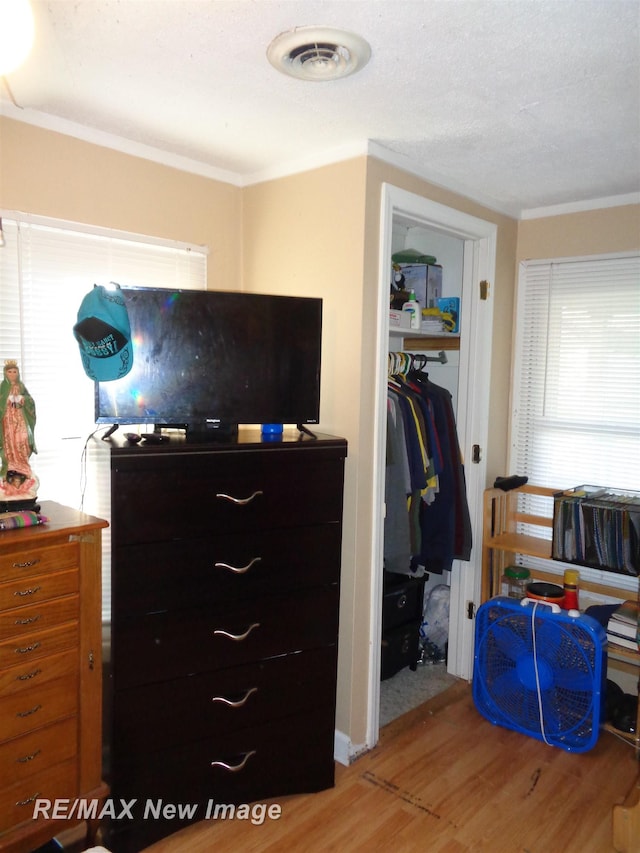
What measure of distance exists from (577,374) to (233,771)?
2.30m

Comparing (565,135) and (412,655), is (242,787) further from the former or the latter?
(565,135)

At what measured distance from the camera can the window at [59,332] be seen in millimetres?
2094

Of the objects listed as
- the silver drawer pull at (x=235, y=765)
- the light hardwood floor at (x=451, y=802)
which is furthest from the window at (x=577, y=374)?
the silver drawer pull at (x=235, y=765)

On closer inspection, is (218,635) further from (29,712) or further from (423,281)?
(423,281)

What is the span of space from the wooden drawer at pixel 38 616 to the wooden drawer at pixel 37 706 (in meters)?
0.18

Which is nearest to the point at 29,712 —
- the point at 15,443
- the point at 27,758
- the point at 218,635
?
the point at 27,758

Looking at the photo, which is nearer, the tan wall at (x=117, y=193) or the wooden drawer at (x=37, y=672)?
the wooden drawer at (x=37, y=672)

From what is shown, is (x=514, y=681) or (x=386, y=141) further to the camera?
(x=514, y=681)

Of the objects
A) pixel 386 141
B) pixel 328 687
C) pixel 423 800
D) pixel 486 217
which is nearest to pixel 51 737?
pixel 328 687

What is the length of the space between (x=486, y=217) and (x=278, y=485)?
5.74 feet

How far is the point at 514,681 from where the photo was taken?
8.75ft

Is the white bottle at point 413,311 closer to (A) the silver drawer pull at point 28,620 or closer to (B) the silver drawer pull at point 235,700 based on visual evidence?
(B) the silver drawer pull at point 235,700

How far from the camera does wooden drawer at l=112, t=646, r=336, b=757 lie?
1.88 meters

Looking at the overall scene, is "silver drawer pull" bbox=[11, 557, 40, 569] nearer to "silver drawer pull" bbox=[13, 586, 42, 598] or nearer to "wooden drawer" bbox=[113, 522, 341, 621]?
"silver drawer pull" bbox=[13, 586, 42, 598]
